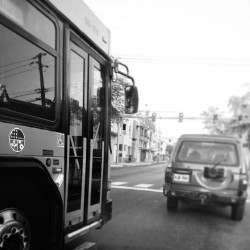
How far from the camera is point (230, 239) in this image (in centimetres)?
619

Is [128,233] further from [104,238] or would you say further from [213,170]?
[213,170]

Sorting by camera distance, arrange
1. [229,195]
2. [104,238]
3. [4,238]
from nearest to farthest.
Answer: [4,238] < [104,238] < [229,195]

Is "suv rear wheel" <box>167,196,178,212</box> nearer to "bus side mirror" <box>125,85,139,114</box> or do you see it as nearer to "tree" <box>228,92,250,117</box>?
"bus side mirror" <box>125,85,139,114</box>

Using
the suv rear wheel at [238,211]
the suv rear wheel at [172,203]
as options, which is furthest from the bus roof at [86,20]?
the suv rear wheel at [238,211]

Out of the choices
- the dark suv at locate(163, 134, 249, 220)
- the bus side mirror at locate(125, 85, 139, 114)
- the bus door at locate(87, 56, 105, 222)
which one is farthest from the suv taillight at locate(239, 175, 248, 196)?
the bus door at locate(87, 56, 105, 222)

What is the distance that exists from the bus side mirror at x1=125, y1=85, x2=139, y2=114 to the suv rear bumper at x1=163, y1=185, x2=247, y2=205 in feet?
10.7

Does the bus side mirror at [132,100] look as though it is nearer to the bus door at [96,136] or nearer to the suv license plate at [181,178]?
the bus door at [96,136]

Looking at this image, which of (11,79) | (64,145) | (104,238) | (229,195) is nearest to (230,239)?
(229,195)

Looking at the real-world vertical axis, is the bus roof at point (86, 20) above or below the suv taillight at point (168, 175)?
above

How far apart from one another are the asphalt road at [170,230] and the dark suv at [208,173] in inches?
18.7

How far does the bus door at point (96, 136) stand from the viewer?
4.66 meters

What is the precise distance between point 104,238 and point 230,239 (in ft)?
7.32

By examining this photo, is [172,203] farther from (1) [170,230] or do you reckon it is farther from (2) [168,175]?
(1) [170,230]

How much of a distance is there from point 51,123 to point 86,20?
5.28 feet
